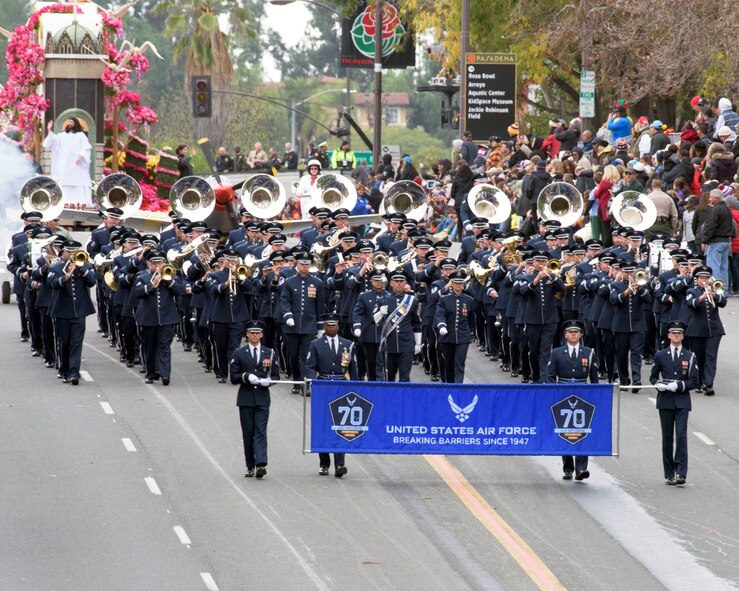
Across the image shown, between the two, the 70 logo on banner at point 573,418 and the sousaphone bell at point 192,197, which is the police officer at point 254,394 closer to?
the 70 logo on banner at point 573,418

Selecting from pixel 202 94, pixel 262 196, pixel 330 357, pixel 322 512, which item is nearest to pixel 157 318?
pixel 330 357

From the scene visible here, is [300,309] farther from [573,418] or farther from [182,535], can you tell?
[182,535]

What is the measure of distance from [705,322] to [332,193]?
9045mm

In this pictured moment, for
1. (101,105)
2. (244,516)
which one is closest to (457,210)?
(101,105)

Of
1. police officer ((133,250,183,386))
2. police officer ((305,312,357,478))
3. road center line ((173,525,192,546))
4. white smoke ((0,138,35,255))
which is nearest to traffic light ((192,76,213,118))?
white smoke ((0,138,35,255))

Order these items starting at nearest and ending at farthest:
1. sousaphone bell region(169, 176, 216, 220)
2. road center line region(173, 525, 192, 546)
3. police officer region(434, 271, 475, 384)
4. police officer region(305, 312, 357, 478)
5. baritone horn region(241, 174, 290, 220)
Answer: road center line region(173, 525, 192, 546) → police officer region(305, 312, 357, 478) → police officer region(434, 271, 475, 384) → sousaphone bell region(169, 176, 216, 220) → baritone horn region(241, 174, 290, 220)

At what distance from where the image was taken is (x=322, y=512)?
1558cm

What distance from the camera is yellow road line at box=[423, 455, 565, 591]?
13.7 m

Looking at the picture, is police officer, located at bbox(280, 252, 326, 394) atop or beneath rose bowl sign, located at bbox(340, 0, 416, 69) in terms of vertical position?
beneath

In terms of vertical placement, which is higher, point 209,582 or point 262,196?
point 262,196

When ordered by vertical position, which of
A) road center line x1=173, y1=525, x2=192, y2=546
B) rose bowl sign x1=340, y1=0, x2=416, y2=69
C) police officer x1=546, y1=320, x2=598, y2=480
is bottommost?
road center line x1=173, y1=525, x2=192, y2=546

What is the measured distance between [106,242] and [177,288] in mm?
3015

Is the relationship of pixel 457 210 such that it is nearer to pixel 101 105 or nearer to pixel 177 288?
pixel 101 105

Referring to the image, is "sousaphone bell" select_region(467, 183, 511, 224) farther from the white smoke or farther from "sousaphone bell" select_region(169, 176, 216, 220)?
the white smoke
